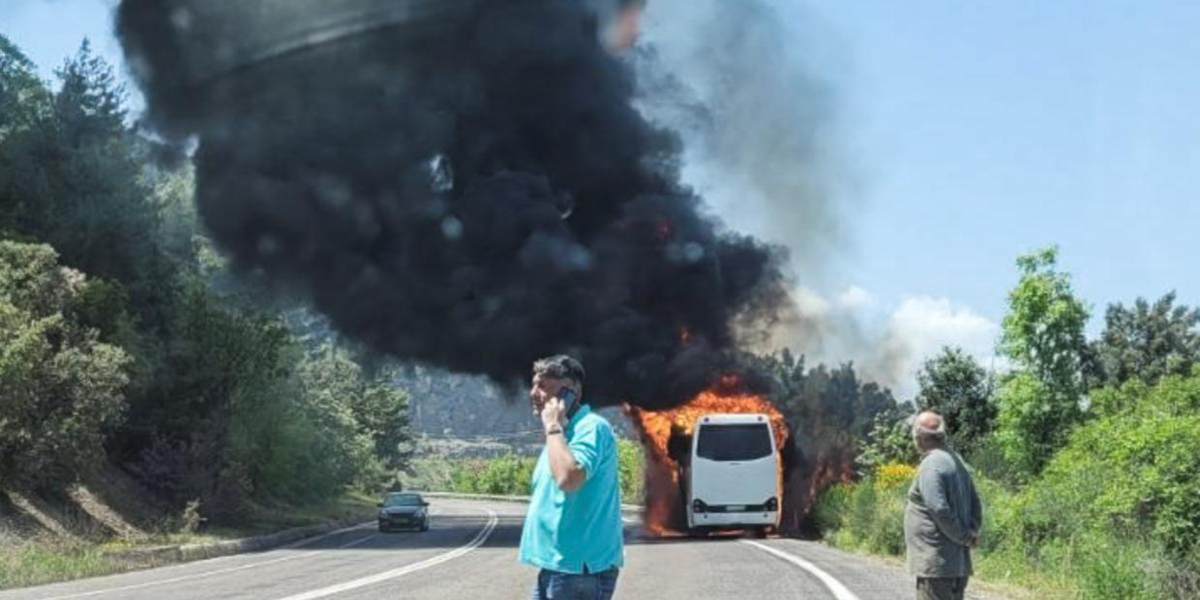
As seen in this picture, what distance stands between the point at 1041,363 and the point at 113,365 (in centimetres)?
2443

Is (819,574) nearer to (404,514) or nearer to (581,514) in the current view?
(581,514)

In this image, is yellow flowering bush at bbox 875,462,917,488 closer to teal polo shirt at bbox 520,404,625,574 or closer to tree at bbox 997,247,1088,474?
tree at bbox 997,247,1088,474

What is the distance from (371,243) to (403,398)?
2337 inches

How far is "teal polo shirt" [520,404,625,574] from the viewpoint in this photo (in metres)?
5.40

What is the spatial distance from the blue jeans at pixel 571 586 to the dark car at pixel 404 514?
3637 cm

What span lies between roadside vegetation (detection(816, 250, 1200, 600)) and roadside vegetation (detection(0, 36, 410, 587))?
15.1 metres

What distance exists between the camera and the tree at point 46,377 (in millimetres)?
27203

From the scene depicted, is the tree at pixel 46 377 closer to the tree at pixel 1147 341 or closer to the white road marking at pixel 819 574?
the white road marking at pixel 819 574

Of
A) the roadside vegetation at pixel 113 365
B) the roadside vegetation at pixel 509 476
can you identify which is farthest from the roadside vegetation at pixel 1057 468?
the roadside vegetation at pixel 509 476

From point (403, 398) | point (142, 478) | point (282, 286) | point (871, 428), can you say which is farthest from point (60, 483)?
point (403, 398)

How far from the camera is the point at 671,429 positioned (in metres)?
38.8

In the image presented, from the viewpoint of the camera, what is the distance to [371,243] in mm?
45688

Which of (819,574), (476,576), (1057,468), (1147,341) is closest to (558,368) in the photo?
(819,574)

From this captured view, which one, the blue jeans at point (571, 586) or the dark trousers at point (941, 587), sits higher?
the dark trousers at point (941, 587)
